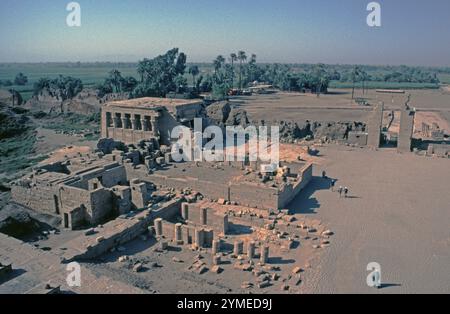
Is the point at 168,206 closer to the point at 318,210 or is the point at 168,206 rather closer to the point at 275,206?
the point at 275,206

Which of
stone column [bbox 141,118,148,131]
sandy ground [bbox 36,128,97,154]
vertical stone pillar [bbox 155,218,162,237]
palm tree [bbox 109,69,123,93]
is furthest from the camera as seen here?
palm tree [bbox 109,69,123,93]

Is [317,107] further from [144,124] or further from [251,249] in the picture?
[251,249]

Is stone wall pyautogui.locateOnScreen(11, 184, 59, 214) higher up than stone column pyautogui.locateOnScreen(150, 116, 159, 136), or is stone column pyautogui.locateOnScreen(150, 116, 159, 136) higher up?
stone column pyautogui.locateOnScreen(150, 116, 159, 136)

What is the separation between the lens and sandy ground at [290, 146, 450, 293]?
541 inches

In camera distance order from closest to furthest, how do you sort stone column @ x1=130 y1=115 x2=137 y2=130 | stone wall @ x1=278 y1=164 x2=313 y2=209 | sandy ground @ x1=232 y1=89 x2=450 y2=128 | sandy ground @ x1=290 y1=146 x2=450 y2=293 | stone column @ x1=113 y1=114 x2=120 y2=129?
sandy ground @ x1=290 y1=146 x2=450 y2=293 < stone wall @ x1=278 y1=164 x2=313 y2=209 < stone column @ x1=130 y1=115 x2=137 y2=130 < stone column @ x1=113 y1=114 x2=120 y2=129 < sandy ground @ x1=232 y1=89 x2=450 y2=128

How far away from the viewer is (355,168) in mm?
27453

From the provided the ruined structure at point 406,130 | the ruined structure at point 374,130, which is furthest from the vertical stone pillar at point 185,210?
the ruined structure at point 406,130

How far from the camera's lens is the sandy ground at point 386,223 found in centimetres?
1374

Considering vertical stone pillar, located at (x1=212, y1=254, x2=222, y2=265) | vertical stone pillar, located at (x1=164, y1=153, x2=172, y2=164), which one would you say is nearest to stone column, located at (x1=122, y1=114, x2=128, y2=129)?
vertical stone pillar, located at (x1=164, y1=153, x2=172, y2=164)

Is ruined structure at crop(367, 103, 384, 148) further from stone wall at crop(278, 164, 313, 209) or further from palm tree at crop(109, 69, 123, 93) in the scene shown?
palm tree at crop(109, 69, 123, 93)

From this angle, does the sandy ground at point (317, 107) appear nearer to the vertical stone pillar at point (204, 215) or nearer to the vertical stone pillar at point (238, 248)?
the vertical stone pillar at point (204, 215)

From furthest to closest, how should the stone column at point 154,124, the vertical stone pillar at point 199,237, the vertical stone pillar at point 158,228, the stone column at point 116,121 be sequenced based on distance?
1. the stone column at point 116,121
2. the stone column at point 154,124
3. the vertical stone pillar at point 158,228
4. the vertical stone pillar at point 199,237

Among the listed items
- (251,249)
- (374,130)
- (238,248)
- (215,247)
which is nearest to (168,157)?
(215,247)
